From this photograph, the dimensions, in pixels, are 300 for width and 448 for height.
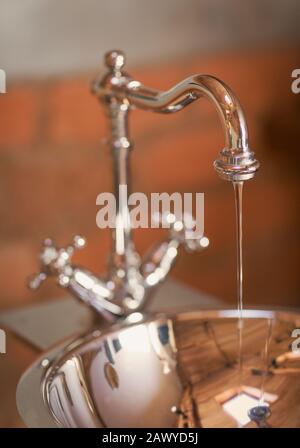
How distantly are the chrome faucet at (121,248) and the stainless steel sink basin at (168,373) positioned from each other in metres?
0.08

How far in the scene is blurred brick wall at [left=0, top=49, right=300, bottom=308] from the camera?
4.39 feet

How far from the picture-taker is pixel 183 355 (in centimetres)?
96

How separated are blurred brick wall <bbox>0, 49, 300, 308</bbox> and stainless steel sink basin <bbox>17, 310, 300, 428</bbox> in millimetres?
332

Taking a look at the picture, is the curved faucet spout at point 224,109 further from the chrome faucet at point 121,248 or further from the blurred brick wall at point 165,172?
the blurred brick wall at point 165,172

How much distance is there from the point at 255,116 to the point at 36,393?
37.0 inches

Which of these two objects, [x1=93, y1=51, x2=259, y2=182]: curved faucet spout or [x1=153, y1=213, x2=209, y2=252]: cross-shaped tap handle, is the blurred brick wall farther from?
[x1=93, y1=51, x2=259, y2=182]: curved faucet spout

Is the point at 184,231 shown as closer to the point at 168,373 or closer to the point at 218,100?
the point at 168,373

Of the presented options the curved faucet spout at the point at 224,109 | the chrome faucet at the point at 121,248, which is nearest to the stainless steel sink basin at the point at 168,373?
the chrome faucet at the point at 121,248

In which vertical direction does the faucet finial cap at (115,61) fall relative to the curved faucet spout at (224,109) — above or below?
above

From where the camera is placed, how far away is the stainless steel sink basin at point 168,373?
87 cm

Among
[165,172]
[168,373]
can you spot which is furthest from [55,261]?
[165,172]

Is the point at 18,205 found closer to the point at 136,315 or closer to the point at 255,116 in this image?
the point at 136,315

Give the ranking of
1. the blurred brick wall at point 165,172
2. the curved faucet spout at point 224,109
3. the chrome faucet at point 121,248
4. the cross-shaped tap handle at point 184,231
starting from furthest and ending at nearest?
the blurred brick wall at point 165,172 → the cross-shaped tap handle at point 184,231 → the chrome faucet at point 121,248 → the curved faucet spout at point 224,109

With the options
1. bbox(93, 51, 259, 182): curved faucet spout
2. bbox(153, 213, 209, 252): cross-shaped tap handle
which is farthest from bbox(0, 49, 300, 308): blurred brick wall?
bbox(93, 51, 259, 182): curved faucet spout
